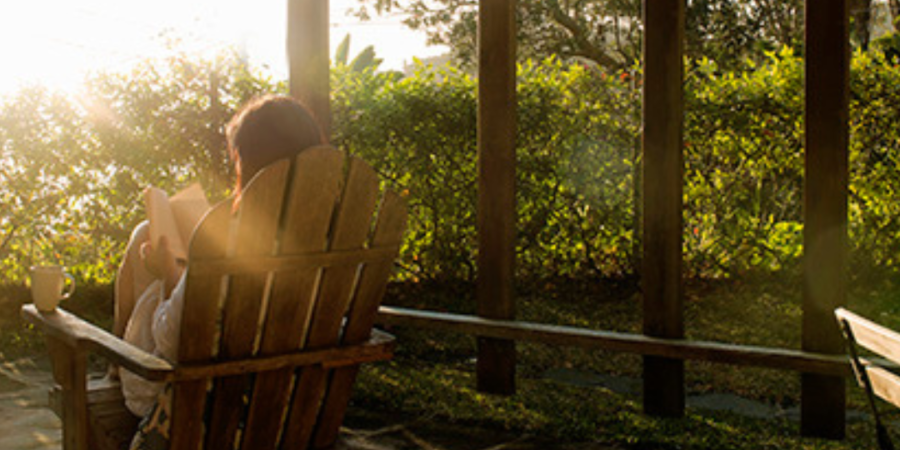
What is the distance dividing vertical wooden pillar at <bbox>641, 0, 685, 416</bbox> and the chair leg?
250 cm

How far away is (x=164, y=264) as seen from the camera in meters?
2.52

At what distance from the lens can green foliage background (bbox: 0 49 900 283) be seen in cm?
618

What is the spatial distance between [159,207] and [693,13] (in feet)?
44.0

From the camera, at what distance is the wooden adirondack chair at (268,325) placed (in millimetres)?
2273

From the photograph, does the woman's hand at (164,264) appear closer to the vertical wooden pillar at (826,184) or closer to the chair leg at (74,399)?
the chair leg at (74,399)

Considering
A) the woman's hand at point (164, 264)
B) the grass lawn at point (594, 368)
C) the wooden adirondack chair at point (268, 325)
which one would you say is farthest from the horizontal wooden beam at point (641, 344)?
the woman's hand at point (164, 264)

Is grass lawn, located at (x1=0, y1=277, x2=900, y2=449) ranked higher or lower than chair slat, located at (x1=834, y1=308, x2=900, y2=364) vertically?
lower

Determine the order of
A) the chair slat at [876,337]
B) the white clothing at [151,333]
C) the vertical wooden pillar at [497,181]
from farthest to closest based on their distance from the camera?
the vertical wooden pillar at [497,181] < the white clothing at [151,333] < the chair slat at [876,337]

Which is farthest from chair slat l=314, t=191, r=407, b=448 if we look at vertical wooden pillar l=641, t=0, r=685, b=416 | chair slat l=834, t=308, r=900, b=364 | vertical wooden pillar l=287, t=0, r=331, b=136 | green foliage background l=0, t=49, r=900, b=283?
green foliage background l=0, t=49, r=900, b=283

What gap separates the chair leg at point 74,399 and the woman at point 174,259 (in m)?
0.12

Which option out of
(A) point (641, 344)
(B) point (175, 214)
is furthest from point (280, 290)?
(A) point (641, 344)

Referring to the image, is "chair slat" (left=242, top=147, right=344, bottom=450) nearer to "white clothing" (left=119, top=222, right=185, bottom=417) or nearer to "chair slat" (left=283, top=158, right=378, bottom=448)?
"chair slat" (left=283, top=158, right=378, bottom=448)

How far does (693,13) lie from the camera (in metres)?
14.5

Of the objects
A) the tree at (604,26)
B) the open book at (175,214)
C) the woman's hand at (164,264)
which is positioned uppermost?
the tree at (604,26)
